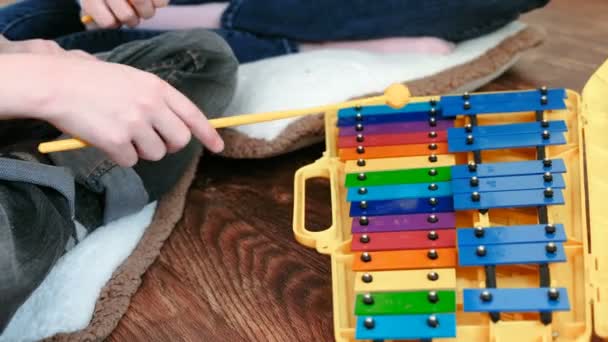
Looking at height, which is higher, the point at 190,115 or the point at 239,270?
the point at 190,115

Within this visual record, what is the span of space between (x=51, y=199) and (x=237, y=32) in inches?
23.6

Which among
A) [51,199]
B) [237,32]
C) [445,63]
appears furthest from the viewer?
[237,32]

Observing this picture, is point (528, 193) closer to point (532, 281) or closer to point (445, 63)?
point (532, 281)

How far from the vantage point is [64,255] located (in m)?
0.89

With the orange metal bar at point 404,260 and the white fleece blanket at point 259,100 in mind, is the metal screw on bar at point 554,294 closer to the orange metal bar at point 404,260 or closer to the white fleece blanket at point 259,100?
the orange metal bar at point 404,260

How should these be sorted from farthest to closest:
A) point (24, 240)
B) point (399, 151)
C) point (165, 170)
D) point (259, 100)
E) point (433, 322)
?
1. point (259, 100)
2. point (165, 170)
3. point (399, 151)
4. point (24, 240)
5. point (433, 322)

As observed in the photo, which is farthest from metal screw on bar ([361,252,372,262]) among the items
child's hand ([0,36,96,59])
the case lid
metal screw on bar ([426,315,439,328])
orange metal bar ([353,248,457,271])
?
child's hand ([0,36,96,59])

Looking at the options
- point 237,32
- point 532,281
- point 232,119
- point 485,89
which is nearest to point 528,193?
point 532,281

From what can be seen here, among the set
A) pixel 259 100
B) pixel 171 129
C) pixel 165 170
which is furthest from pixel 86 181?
pixel 259 100

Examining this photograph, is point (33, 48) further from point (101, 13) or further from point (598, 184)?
point (598, 184)

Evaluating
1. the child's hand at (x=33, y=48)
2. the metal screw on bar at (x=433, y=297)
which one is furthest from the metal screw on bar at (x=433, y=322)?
the child's hand at (x=33, y=48)

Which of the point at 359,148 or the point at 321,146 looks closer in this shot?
the point at 359,148

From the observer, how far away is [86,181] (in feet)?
2.90

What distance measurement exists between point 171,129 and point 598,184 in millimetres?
449
